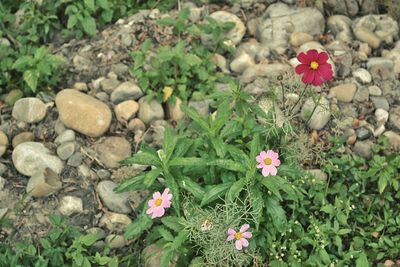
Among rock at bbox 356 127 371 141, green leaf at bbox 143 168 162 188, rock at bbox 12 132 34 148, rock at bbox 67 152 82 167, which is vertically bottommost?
rock at bbox 356 127 371 141

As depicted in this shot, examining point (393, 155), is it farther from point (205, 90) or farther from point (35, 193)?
point (35, 193)

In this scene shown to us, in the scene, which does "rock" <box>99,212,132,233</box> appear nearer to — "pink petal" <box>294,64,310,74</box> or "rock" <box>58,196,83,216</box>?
"rock" <box>58,196,83,216</box>

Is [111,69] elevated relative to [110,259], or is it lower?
elevated

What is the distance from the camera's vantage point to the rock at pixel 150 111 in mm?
3898

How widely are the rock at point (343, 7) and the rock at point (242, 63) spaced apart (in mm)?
760

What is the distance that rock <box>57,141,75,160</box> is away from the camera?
12.1ft

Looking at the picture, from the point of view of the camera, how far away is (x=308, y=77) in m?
2.98

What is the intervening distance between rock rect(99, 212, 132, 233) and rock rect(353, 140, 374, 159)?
1437 mm

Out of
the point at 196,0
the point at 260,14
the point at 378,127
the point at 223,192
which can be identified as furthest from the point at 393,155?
the point at 196,0

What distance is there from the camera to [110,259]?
3254mm

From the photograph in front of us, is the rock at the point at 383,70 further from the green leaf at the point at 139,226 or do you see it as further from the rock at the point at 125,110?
the green leaf at the point at 139,226

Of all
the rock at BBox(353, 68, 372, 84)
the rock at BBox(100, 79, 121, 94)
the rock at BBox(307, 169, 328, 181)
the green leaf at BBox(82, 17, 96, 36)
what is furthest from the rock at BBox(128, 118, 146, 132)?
the rock at BBox(353, 68, 372, 84)

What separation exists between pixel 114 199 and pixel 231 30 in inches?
59.3

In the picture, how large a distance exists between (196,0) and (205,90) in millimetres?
911
